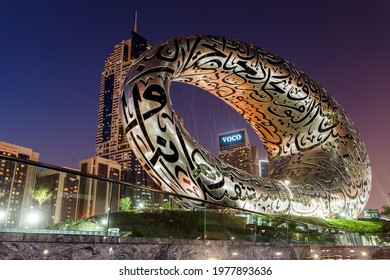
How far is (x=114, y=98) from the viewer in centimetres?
12194

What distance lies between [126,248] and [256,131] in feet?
34.3

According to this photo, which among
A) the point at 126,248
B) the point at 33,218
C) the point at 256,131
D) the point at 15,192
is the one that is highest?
the point at 256,131

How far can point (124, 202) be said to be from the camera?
5.05 meters

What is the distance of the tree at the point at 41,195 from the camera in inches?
155

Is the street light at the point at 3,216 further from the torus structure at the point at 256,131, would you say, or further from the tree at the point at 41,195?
the torus structure at the point at 256,131

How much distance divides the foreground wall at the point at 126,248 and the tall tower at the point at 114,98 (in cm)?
10493

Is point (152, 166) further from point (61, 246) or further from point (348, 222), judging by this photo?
point (348, 222)

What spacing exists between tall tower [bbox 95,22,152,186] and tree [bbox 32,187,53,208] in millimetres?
106568

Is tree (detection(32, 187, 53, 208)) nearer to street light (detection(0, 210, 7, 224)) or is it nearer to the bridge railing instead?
the bridge railing

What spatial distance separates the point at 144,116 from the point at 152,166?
1150 millimetres

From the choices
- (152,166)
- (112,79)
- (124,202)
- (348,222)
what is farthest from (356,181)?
(112,79)

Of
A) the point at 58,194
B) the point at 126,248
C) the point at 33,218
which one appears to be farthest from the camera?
the point at 126,248

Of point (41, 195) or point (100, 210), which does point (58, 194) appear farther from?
point (100, 210)

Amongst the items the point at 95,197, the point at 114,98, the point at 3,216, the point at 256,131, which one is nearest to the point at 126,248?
the point at 95,197
